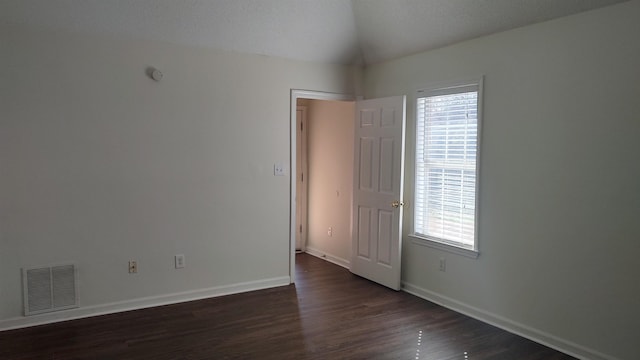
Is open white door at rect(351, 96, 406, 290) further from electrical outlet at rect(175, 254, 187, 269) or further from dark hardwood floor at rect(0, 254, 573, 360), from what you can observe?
electrical outlet at rect(175, 254, 187, 269)

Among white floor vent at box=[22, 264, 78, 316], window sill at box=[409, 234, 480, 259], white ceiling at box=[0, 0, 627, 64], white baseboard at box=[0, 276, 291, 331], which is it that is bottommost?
white baseboard at box=[0, 276, 291, 331]

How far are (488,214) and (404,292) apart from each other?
4.18 feet

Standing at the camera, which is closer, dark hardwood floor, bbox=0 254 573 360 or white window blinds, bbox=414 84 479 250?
dark hardwood floor, bbox=0 254 573 360

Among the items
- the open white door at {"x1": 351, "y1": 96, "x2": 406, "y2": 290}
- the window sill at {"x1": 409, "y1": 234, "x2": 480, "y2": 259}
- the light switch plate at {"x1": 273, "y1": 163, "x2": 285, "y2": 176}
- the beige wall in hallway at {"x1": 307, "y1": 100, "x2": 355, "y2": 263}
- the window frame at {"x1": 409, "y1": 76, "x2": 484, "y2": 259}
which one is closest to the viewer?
the window frame at {"x1": 409, "y1": 76, "x2": 484, "y2": 259}

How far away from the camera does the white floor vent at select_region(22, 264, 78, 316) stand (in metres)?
3.50

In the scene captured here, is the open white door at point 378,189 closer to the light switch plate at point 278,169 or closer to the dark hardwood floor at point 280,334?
the dark hardwood floor at point 280,334

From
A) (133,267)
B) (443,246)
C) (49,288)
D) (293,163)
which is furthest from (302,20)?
(49,288)

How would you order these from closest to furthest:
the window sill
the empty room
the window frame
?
the empty room → the window frame → the window sill

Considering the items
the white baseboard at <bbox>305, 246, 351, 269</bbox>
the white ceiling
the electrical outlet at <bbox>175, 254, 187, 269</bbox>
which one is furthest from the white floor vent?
the white baseboard at <bbox>305, 246, 351, 269</bbox>

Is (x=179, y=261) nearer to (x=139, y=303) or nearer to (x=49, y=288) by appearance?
(x=139, y=303)

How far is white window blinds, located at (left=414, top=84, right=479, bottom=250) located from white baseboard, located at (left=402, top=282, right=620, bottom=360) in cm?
55

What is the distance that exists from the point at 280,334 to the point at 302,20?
9.21 ft

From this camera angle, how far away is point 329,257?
5.73 m

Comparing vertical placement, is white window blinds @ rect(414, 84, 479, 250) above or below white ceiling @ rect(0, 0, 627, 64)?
below
